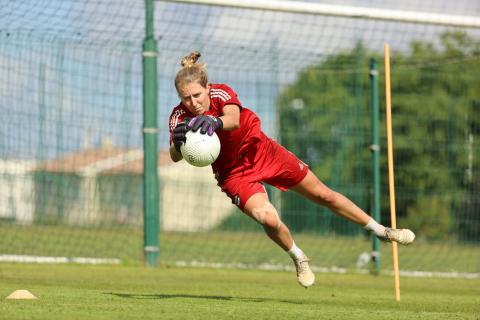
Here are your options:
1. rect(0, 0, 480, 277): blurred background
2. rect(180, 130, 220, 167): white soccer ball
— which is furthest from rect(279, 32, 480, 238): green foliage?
rect(180, 130, 220, 167): white soccer ball

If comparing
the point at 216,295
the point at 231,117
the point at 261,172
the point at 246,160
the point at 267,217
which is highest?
the point at 231,117

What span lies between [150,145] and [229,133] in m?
4.83

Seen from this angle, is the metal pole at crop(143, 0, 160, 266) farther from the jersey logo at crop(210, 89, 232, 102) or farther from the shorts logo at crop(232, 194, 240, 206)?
the jersey logo at crop(210, 89, 232, 102)

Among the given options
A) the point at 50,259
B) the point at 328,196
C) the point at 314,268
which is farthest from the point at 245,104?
the point at 328,196

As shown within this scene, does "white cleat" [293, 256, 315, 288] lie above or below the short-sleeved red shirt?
below

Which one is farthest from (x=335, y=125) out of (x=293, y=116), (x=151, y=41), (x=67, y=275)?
(x=67, y=275)

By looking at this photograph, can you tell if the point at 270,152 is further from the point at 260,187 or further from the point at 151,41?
the point at 151,41

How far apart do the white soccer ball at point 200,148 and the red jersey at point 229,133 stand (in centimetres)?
45

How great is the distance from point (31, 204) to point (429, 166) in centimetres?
580

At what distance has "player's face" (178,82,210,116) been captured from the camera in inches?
297

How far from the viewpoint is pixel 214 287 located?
31.5ft

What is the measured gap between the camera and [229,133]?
7957 millimetres

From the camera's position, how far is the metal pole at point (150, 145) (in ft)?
41.2

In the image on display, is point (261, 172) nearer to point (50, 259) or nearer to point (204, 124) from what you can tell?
point (204, 124)
